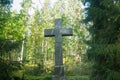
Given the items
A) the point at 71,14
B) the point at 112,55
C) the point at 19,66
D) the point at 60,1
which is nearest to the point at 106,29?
the point at 112,55

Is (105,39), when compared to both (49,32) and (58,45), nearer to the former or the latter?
(58,45)

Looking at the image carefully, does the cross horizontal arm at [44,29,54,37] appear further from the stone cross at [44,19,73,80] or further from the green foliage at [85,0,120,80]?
the green foliage at [85,0,120,80]

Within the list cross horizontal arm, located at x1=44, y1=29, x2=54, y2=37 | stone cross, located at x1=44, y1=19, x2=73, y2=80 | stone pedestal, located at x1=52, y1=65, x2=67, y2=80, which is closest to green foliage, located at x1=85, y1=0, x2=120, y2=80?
stone cross, located at x1=44, y1=19, x2=73, y2=80

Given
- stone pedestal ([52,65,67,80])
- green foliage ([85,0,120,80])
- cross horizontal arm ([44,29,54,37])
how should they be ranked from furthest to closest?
cross horizontal arm ([44,29,54,37]) < stone pedestal ([52,65,67,80]) < green foliage ([85,0,120,80])

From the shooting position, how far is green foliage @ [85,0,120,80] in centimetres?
937

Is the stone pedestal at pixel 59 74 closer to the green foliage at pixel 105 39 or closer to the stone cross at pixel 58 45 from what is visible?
the stone cross at pixel 58 45

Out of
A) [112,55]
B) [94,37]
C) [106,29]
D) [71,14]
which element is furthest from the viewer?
[71,14]

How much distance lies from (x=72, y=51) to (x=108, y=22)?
34.1 m

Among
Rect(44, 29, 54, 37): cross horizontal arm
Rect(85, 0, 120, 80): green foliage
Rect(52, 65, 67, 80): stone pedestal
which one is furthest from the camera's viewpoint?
Rect(44, 29, 54, 37): cross horizontal arm

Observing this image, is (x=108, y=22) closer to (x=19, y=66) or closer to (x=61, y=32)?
(x=61, y=32)

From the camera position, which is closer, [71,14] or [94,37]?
[94,37]

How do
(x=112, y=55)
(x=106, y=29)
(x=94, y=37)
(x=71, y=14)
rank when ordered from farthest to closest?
1. (x=71, y=14)
2. (x=94, y=37)
3. (x=106, y=29)
4. (x=112, y=55)

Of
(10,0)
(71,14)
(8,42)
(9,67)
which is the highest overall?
(71,14)

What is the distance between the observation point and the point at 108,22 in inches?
395
